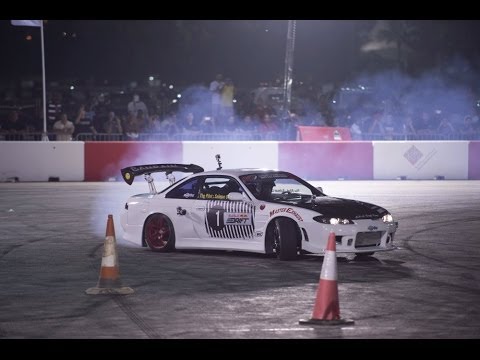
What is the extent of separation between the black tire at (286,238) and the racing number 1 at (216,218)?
0.88 m

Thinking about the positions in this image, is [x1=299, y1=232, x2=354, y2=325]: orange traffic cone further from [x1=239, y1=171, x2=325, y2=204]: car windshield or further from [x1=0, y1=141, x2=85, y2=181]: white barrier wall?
[x1=0, y1=141, x2=85, y2=181]: white barrier wall

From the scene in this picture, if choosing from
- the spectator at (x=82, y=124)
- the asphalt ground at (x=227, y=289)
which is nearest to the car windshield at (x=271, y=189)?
the asphalt ground at (x=227, y=289)

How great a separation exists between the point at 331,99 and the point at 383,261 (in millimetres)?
21185

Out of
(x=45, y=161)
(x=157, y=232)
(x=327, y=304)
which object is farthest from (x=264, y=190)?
(x=45, y=161)

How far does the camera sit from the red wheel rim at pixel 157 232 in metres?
13.5

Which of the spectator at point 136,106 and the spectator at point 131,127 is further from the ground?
the spectator at point 136,106

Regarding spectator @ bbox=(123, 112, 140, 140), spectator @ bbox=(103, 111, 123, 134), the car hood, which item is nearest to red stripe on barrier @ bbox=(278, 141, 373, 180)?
spectator @ bbox=(123, 112, 140, 140)

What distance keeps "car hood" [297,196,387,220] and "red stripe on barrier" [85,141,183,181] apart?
50.2 feet

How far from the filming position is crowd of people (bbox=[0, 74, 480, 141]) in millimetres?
29156

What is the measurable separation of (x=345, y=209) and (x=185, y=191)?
7.66 feet

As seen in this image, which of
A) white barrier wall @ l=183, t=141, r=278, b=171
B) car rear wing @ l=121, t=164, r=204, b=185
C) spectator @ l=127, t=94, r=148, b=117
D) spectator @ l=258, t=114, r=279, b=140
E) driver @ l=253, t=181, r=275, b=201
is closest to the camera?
driver @ l=253, t=181, r=275, b=201

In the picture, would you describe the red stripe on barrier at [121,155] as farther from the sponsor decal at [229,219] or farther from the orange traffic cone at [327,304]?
the orange traffic cone at [327,304]
